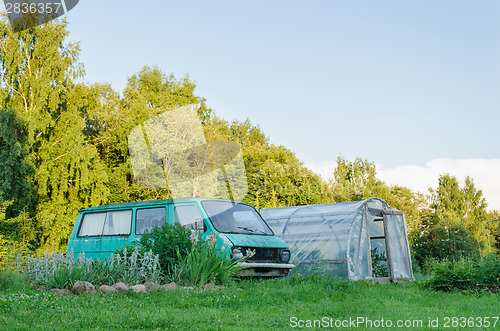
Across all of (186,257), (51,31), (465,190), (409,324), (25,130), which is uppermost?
(51,31)

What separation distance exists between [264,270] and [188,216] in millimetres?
2024

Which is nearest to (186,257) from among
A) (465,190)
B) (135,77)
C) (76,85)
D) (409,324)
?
(409,324)

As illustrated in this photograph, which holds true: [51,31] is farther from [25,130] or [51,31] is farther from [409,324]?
[409,324]

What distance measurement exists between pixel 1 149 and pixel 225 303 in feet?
77.2

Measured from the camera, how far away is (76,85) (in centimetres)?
2972

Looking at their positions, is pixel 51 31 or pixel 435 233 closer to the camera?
pixel 435 233

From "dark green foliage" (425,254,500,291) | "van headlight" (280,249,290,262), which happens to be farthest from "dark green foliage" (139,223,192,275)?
"dark green foliage" (425,254,500,291)

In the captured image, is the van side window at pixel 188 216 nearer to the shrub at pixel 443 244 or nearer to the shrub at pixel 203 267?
the shrub at pixel 203 267

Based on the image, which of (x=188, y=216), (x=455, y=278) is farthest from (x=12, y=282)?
(x=455, y=278)

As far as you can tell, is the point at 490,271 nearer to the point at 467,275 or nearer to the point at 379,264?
the point at 467,275

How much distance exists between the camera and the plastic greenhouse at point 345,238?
13.1m

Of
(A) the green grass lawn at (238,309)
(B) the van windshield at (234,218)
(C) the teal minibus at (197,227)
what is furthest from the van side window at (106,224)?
(A) the green grass lawn at (238,309)

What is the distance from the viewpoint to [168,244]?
915 centimetres

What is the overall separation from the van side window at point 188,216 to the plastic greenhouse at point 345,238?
4.10m
